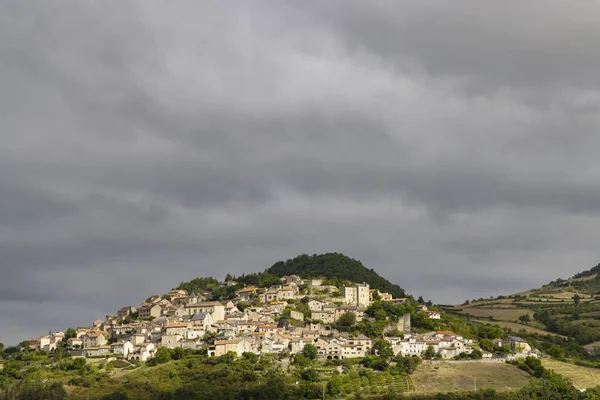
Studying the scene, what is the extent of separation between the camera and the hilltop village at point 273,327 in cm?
7488

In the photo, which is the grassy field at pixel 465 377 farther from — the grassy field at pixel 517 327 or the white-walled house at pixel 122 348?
the grassy field at pixel 517 327

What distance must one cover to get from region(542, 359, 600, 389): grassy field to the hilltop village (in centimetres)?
316

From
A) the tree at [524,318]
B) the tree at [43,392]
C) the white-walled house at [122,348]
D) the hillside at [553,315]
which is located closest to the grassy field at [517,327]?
the hillside at [553,315]

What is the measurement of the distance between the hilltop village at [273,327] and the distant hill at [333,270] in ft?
30.6

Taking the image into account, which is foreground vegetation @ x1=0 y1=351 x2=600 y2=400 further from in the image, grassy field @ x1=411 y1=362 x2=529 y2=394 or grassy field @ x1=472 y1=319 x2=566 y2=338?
grassy field @ x1=472 y1=319 x2=566 y2=338

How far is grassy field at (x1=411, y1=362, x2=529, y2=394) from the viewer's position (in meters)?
68.4

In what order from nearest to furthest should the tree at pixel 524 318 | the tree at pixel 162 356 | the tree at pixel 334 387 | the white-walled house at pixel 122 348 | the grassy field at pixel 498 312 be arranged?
Answer: the tree at pixel 334 387 → the tree at pixel 162 356 → the white-walled house at pixel 122 348 → the tree at pixel 524 318 → the grassy field at pixel 498 312

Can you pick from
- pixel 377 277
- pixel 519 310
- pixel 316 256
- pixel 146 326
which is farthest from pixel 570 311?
pixel 146 326

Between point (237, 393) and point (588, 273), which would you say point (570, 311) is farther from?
point (237, 393)

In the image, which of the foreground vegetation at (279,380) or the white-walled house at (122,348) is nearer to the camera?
the foreground vegetation at (279,380)

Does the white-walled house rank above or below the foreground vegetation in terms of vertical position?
above

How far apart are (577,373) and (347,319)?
23394mm

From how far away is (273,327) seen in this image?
7931 cm

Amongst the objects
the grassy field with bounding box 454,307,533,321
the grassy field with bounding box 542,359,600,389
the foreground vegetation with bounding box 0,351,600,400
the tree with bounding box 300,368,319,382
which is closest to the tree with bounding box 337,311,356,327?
the foreground vegetation with bounding box 0,351,600,400
